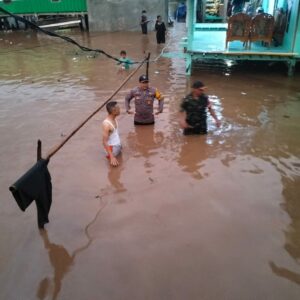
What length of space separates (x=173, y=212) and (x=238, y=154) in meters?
2.24

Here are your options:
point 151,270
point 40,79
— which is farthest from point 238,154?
point 40,79

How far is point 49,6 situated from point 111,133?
24595mm

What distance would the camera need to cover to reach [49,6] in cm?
2658

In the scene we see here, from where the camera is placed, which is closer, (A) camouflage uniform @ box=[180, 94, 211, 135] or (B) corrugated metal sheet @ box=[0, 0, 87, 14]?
(A) camouflage uniform @ box=[180, 94, 211, 135]

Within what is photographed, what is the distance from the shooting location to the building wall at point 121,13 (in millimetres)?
25922

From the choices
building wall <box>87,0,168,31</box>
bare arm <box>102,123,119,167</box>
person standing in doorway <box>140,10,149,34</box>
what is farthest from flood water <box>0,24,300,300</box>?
building wall <box>87,0,168,31</box>

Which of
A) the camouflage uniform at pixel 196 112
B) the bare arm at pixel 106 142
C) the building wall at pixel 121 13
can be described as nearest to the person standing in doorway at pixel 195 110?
the camouflage uniform at pixel 196 112

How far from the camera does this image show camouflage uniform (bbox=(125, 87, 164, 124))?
7.08 m

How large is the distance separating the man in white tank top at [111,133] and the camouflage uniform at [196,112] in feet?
4.75

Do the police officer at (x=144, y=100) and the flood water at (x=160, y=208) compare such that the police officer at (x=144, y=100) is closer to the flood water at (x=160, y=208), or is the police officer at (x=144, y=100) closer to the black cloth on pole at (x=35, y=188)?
the flood water at (x=160, y=208)

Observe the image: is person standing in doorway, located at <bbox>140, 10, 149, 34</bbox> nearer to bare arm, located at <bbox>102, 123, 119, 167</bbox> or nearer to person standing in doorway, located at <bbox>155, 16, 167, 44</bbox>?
person standing in doorway, located at <bbox>155, 16, 167, 44</bbox>

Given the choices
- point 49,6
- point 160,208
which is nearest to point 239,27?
point 160,208

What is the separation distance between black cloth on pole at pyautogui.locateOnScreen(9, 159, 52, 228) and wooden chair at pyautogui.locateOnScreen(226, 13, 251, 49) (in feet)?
29.5

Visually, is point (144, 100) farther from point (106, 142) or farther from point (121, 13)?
point (121, 13)
